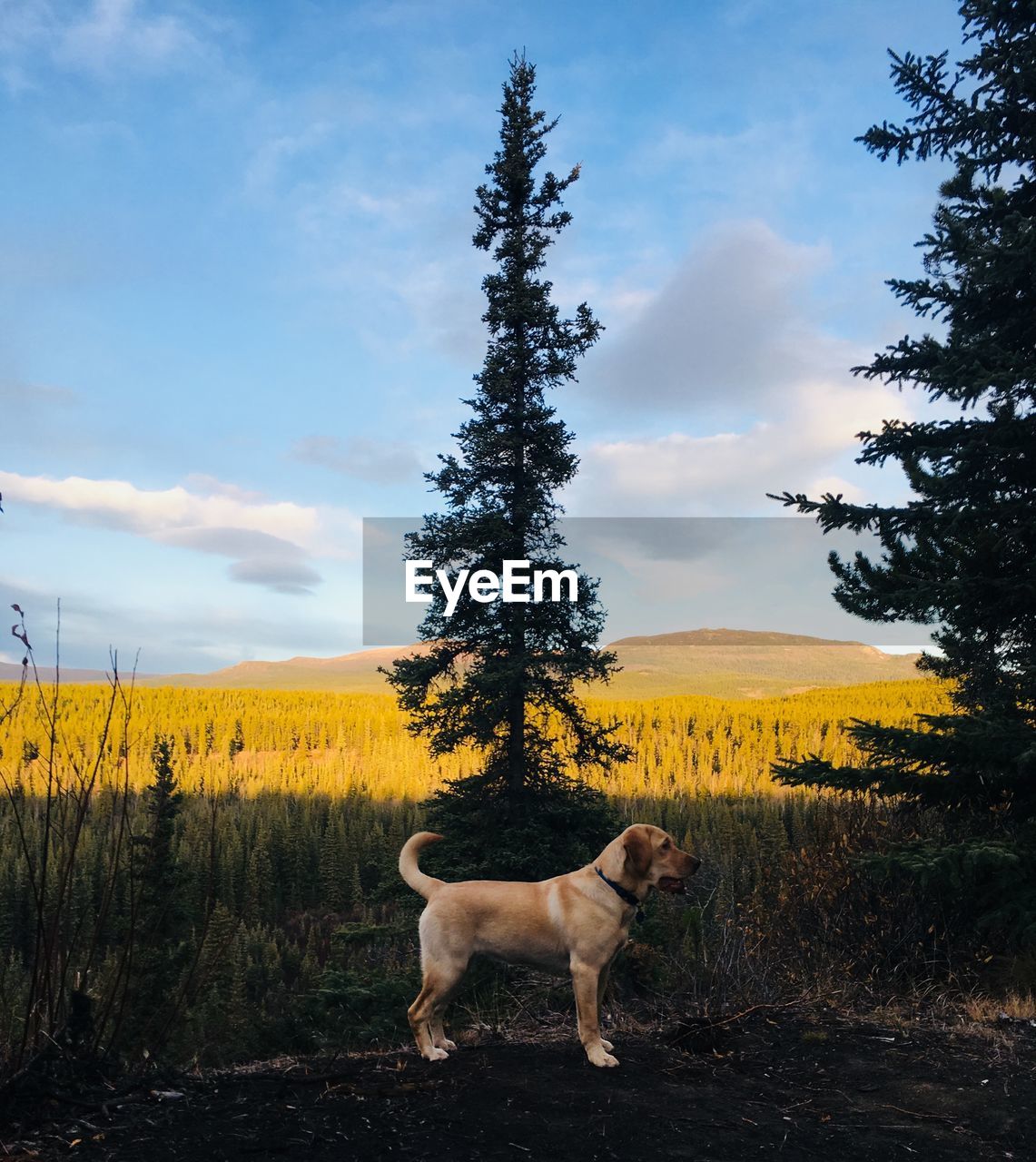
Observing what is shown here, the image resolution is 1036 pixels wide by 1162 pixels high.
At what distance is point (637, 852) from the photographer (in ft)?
20.6

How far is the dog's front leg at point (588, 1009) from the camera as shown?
6172 mm

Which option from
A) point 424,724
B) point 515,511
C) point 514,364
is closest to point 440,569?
point 515,511

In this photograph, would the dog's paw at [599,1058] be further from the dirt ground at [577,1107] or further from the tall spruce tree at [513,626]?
the tall spruce tree at [513,626]

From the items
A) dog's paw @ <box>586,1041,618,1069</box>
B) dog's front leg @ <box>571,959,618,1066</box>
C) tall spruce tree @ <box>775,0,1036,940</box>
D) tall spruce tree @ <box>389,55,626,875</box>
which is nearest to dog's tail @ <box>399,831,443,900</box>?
dog's front leg @ <box>571,959,618,1066</box>

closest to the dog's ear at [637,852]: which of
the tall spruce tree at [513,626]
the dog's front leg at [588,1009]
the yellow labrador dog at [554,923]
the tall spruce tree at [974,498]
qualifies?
the yellow labrador dog at [554,923]

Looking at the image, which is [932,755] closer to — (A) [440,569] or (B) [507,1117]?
(B) [507,1117]

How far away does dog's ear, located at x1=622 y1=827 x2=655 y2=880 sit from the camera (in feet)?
20.6

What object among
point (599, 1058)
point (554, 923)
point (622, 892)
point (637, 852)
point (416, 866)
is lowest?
point (599, 1058)

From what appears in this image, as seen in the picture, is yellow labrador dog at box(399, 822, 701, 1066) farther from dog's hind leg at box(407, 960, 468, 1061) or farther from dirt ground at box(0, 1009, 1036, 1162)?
dirt ground at box(0, 1009, 1036, 1162)

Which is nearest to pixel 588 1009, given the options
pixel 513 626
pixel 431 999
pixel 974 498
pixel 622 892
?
pixel 622 892

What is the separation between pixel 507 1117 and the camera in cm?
525

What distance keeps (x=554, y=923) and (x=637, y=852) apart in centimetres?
75

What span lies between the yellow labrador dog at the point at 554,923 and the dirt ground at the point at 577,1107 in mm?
430

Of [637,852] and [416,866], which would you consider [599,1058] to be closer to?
[637,852]
